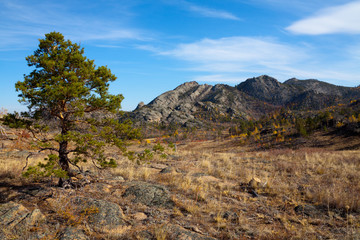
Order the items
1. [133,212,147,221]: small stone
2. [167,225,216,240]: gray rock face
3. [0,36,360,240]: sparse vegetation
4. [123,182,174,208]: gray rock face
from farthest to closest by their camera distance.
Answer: [123,182,174,208]: gray rock face
[133,212,147,221]: small stone
[0,36,360,240]: sparse vegetation
[167,225,216,240]: gray rock face

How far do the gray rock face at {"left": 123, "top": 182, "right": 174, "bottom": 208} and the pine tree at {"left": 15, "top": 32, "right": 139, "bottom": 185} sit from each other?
161cm

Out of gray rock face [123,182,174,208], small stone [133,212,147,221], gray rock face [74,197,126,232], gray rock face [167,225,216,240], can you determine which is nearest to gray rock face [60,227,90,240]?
gray rock face [74,197,126,232]

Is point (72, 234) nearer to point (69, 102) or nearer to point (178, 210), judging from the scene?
point (178, 210)

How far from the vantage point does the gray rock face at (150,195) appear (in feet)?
22.6

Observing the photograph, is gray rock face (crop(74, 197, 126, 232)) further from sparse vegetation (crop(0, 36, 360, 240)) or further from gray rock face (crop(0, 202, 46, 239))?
gray rock face (crop(0, 202, 46, 239))

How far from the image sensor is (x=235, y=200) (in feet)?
24.8

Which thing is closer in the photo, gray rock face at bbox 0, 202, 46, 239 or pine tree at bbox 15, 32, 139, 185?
gray rock face at bbox 0, 202, 46, 239

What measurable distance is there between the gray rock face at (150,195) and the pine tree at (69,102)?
1615 millimetres

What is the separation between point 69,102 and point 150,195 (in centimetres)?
466

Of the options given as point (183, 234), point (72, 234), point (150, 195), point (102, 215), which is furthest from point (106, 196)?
point (183, 234)

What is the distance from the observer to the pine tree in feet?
20.3

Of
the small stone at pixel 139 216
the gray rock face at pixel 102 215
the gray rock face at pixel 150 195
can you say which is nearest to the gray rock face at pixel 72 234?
the gray rock face at pixel 102 215

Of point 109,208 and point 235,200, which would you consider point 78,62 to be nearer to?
point 109,208

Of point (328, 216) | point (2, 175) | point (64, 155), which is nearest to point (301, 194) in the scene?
point (328, 216)
